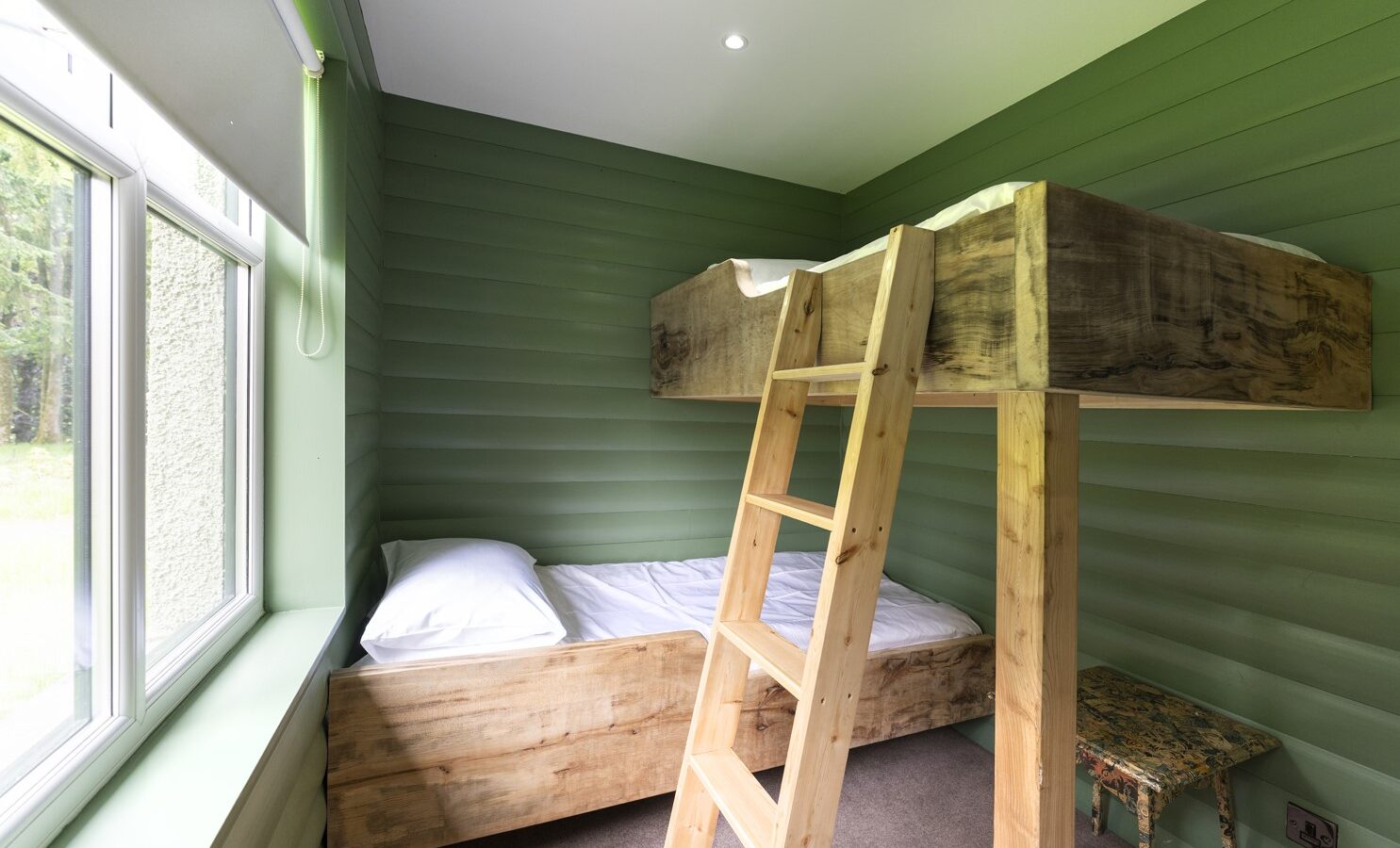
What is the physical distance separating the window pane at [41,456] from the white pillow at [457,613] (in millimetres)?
732

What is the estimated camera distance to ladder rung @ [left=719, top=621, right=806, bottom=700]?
3.65ft

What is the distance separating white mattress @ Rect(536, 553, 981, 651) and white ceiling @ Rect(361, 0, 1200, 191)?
191 centimetres

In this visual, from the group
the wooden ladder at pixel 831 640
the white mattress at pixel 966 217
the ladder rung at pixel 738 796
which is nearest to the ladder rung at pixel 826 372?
the wooden ladder at pixel 831 640

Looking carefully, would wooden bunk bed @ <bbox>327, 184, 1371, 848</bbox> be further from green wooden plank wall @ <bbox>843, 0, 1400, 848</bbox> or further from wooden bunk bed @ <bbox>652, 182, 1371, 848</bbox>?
green wooden plank wall @ <bbox>843, 0, 1400, 848</bbox>

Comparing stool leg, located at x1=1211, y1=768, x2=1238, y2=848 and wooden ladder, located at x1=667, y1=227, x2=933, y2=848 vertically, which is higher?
wooden ladder, located at x1=667, y1=227, x2=933, y2=848

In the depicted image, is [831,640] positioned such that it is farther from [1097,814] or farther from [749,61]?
[749,61]

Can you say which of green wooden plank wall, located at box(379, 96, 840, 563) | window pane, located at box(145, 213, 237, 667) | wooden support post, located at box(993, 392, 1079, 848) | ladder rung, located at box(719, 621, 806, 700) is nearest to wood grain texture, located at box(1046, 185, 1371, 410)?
wooden support post, located at box(993, 392, 1079, 848)

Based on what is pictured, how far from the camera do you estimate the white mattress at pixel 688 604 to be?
197 cm

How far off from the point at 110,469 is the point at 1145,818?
221cm

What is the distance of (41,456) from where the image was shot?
77 cm

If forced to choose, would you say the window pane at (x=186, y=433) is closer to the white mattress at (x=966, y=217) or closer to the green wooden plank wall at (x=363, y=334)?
the green wooden plank wall at (x=363, y=334)

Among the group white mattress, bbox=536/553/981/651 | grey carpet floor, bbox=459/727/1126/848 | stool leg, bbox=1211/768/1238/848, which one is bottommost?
grey carpet floor, bbox=459/727/1126/848

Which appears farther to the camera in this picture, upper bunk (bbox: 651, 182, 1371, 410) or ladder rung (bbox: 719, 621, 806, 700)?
ladder rung (bbox: 719, 621, 806, 700)

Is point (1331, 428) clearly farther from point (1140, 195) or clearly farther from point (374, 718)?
point (374, 718)
